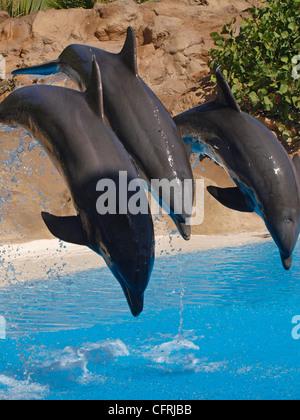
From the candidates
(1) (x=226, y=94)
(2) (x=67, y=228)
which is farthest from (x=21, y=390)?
(1) (x=226, y=94)

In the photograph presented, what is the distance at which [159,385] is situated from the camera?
3953mm

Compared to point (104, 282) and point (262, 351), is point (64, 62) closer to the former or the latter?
point (262, 351)

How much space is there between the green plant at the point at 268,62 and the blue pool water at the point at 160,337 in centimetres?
418

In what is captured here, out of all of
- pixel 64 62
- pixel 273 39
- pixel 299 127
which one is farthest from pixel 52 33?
pixel 64 62

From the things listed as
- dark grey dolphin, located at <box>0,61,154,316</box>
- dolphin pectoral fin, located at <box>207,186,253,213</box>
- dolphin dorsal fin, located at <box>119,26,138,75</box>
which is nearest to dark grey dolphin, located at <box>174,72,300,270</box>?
dolphin pectoral fin, located at <box>207,186,253,213</box>

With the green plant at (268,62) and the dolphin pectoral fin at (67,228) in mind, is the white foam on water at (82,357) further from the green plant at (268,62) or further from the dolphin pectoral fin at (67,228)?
the green plant at (268,62)

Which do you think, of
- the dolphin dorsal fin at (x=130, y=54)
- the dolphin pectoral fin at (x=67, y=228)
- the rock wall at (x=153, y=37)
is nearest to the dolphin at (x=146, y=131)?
the dolphin dorsal fin at (x=130, y=54)

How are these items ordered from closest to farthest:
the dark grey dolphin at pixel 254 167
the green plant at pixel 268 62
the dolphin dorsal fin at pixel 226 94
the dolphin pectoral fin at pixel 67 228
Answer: the dolphin pectoral fin at pixel 67 228 → the dark grey dolphin at pixel 254 167 → the dolphin dorsal fin at pixel 226 94 → the green plant at pixel 268 62

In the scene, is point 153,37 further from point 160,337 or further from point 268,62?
point 160,337

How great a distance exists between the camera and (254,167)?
12.1 ft

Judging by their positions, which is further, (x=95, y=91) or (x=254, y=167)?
(x=254, y=167)

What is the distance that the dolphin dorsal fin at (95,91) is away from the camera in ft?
11.0

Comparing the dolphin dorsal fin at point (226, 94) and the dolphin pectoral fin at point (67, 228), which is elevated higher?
the dolphin dorsal fin at point (226, 94)

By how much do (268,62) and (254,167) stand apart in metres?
7.63
